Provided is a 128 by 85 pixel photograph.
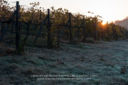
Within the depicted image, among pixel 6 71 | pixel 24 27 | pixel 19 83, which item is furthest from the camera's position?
pixel 24 27

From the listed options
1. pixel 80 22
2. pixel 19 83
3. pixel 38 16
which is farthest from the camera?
pixel 80 22

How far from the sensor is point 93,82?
5.58 m

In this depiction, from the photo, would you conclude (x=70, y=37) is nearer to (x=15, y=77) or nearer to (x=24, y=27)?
(x=24, y=27)

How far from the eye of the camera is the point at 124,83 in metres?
5.59

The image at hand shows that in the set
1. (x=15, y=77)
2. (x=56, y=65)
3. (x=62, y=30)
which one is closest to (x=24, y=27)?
(x=62, y=30)

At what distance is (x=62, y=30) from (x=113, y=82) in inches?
Result: 567

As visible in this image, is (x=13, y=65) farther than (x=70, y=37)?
No

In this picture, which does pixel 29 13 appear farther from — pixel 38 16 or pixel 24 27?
pixel 24 27

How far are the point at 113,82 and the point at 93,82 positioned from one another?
60cm

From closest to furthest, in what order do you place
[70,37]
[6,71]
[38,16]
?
[6,71]
[70,37]
[38,16]

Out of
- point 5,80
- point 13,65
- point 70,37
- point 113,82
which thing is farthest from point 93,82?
point 70,37

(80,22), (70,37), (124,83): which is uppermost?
(80,22)

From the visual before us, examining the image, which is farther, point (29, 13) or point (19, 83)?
point (29, 13)

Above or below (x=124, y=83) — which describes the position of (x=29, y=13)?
above
